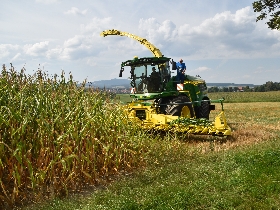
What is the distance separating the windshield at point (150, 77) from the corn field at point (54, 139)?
5.13 m

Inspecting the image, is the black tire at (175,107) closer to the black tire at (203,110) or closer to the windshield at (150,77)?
the windshield at (150,77)

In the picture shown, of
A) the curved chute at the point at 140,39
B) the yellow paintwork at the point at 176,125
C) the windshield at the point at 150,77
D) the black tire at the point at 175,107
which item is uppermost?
the curved chute at the point at 140,39

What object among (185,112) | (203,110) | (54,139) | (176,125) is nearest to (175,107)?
(185,112)

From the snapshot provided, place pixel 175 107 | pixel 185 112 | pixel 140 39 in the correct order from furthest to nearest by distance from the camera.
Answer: pixel 140 39, pixel 185 112, pixel 175 107

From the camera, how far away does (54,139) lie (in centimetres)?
514

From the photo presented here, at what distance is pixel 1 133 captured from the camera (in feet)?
16.1

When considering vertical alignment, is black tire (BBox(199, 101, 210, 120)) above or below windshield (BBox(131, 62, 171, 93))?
below

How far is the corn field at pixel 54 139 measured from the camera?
4.75 m

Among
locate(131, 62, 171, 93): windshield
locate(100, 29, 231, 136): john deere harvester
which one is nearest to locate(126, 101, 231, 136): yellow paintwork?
locate(100, 29, 231, 136): john deere harvester

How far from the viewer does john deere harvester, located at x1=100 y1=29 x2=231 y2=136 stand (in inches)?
352

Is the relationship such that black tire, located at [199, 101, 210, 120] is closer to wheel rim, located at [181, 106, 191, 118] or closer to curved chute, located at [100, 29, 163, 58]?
wheel rim, located at [181, 106, 191, 118]

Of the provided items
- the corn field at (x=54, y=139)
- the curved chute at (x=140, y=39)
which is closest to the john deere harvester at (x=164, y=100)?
the curved chute at (x=140, y=39)

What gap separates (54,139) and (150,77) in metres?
6.52

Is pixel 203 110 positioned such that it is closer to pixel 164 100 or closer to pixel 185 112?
pixel 185 112
